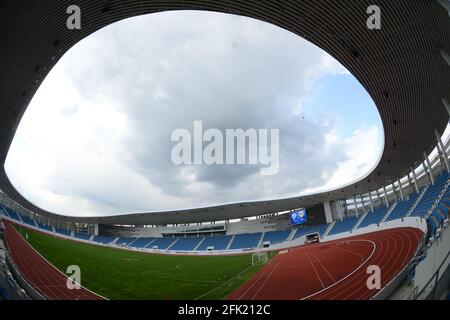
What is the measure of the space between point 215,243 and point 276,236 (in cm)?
937

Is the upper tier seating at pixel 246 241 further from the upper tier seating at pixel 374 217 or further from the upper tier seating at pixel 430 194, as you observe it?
the upper tier seating at pixel 430 194

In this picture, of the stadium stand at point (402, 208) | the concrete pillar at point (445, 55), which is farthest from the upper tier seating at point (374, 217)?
the concrete pillar at point (445, 55)

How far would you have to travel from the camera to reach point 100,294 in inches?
370

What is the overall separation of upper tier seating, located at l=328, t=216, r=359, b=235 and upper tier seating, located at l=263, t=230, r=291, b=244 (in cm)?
689

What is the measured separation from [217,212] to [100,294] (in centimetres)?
3032

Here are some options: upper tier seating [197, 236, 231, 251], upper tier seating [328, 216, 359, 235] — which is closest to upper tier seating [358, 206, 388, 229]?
upper tier seating [328, 216, 359, 235]

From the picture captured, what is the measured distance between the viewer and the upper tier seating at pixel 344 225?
103 ft

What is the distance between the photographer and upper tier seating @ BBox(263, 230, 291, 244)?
37.6m

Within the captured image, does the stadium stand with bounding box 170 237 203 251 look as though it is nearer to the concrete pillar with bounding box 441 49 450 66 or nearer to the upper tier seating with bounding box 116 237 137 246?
the upper tier seating with bounding box 116 237 137 246

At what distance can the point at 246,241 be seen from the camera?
39.4 m

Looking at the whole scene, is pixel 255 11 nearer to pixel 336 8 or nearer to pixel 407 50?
pixel 336 8

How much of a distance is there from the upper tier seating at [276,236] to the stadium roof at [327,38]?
2646 cm

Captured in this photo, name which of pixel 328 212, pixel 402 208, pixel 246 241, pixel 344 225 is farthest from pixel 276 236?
pixel 402 208
